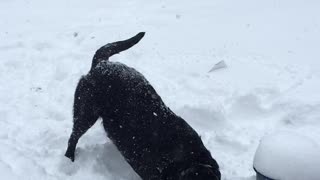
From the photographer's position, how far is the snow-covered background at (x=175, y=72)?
405cm

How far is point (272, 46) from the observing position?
21.9 ft

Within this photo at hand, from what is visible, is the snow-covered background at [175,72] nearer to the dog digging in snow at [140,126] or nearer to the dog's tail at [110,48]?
the dog digging in snow at [140,126]

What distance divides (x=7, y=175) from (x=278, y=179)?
6.89 feet

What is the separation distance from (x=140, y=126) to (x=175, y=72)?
249cm

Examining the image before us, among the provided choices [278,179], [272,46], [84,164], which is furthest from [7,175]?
[272,46]

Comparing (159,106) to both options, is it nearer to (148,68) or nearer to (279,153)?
(279,153)

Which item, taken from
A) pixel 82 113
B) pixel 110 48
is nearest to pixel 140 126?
pixel 82 113

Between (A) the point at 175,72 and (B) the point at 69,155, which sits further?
(A) the point at 175,72

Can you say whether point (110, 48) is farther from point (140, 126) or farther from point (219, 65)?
point (219, 65)

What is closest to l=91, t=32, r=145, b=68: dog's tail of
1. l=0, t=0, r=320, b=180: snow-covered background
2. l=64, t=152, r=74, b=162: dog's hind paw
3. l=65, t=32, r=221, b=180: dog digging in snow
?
l=65, t=32, r=221, b=180: dog digging in snow

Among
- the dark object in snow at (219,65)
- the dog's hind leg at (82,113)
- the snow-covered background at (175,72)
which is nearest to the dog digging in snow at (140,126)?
the dog's hind leg at (82,113)

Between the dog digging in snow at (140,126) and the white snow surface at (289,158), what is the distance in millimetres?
388

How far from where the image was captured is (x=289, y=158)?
296 cm

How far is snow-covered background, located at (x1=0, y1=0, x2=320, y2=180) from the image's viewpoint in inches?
159
